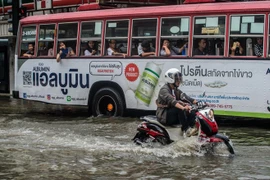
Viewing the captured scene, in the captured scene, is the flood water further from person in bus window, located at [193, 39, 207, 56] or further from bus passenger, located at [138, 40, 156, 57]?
bus passenger, located at [138, 40, 156, 57]

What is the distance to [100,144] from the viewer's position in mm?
10516

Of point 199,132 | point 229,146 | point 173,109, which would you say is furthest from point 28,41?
point 229,146

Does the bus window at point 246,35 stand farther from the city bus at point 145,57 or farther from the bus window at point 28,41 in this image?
the bus window at point 28,41

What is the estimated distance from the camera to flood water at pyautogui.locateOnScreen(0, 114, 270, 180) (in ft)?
26.3

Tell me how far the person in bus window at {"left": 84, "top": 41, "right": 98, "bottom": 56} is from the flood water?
10.6 feet

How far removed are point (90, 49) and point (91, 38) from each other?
307mm

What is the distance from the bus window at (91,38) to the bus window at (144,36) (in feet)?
3.87

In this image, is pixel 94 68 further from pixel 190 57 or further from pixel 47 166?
pixel 47 166

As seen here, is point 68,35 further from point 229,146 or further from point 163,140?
point 229,146

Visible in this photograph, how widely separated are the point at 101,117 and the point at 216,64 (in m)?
3.90

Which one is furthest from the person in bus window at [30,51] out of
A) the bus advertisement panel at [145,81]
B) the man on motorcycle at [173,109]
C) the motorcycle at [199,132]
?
the man on motorcycle at [173,109]

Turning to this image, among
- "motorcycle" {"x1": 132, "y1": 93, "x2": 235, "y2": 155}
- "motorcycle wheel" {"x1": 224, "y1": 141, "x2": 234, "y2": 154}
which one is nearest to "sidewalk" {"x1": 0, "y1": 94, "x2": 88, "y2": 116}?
"motorcycle" {"x1": 132, "y1": 93, "x2": 235, "y2": 155}

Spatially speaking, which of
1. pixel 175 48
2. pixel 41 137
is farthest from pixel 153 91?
pixel 41 137

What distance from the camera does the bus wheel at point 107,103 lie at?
15055 millimetres
